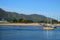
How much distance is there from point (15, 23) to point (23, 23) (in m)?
5.21

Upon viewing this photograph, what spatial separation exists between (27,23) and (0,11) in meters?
72.3

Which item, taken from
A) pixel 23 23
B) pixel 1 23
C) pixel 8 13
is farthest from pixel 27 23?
pixel 8 13

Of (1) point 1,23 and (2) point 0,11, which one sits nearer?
(1) point 1,23

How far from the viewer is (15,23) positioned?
427ft

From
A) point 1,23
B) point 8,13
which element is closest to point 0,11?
point 8,13

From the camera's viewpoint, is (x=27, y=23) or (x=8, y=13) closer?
(x=27, y=23)

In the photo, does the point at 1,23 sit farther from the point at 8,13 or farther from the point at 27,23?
the point at 8,13

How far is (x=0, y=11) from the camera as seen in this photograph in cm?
19750

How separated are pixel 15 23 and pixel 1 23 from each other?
35.0ft

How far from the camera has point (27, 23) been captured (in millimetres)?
131500

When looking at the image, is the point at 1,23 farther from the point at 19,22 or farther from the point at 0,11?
the point at 0,11

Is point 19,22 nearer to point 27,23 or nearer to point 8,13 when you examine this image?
point 27,23

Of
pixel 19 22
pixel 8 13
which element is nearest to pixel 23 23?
pixel 19 22

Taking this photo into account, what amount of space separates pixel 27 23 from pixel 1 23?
58.3 ft
